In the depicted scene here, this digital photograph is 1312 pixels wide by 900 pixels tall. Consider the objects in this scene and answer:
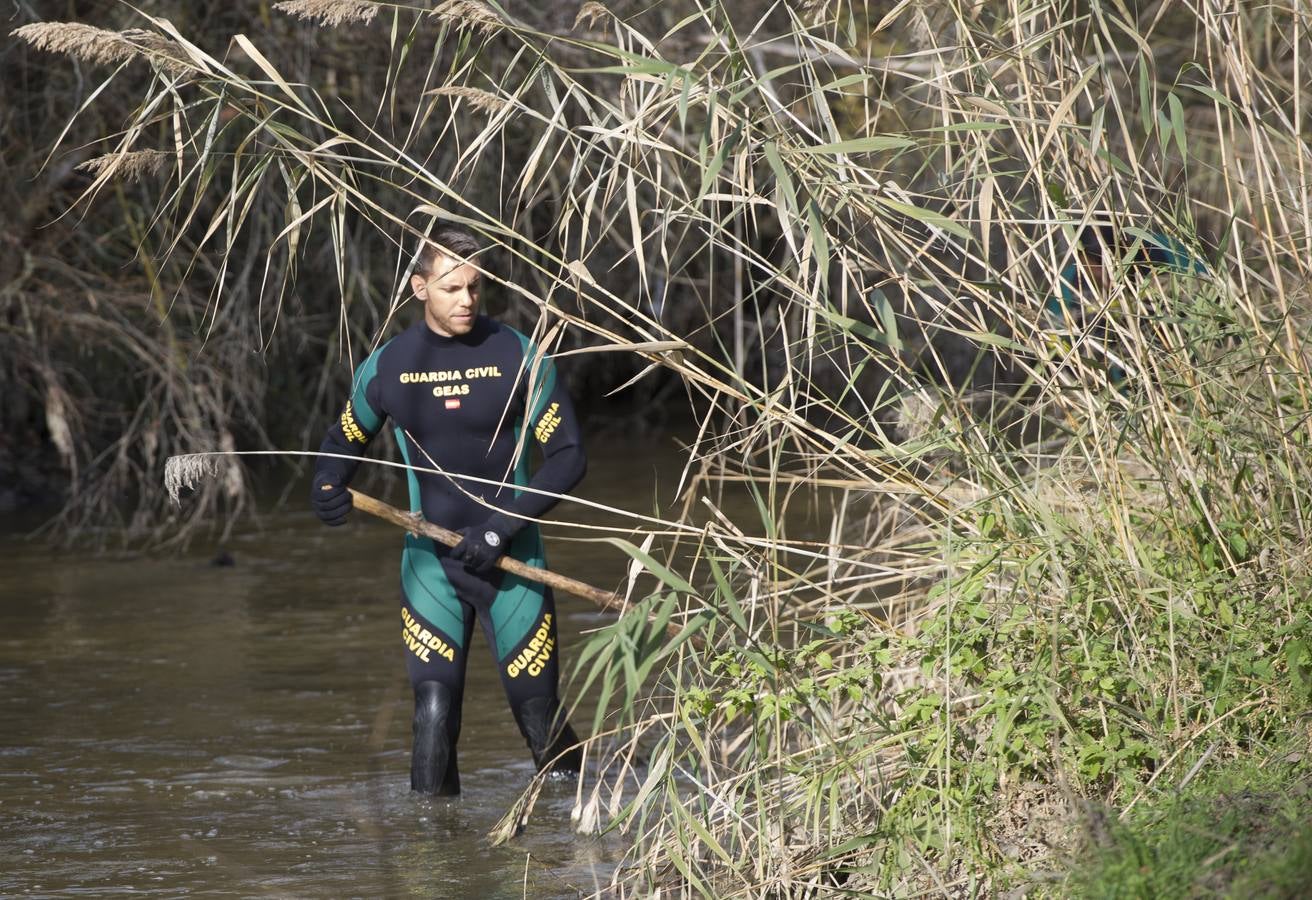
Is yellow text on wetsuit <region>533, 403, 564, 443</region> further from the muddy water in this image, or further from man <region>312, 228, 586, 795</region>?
the muddy water

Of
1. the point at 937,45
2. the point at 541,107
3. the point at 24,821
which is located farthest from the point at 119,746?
the point at 541,107

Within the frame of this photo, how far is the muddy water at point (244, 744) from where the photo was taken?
469 cm

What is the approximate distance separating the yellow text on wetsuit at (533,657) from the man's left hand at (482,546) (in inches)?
13.8

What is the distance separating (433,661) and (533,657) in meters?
0.31

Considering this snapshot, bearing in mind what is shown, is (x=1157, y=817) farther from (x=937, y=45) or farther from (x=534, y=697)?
(x=534, y=697)

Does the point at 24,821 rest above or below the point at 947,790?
below

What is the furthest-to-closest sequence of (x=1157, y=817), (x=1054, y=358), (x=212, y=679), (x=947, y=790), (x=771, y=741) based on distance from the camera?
1. (x=212, y=679)
2. (x=1054, y=358)
3. (x=771, y=741)
4. (x=947, y=790)
5. (x=1157, y=817)

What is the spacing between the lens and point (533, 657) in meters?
5.29

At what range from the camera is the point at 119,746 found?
6.14 meters

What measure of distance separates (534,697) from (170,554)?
229 inches

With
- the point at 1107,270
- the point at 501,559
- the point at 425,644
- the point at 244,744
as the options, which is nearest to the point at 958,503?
the point at 1107,270

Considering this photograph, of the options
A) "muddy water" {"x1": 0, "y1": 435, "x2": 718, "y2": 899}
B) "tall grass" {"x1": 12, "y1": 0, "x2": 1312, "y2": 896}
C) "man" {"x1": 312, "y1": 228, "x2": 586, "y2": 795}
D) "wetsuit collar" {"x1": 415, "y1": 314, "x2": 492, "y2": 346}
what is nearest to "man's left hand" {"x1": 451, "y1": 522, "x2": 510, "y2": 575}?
"man" {"x1": 312, "y1": 228, "x2": 586, "y2": 795}

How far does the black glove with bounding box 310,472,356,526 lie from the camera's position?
4977 mm

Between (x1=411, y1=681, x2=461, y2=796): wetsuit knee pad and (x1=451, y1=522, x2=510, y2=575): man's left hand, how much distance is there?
44cm
